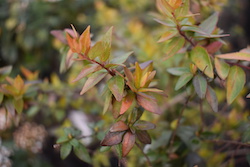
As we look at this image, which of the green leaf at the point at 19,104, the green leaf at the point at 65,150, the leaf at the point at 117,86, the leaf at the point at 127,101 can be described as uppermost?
the leaf at the point at 117,86

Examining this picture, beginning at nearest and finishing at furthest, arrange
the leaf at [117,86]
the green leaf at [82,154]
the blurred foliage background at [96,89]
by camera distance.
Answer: the leaf at [117,86]
the green leaf at [82,154]
the blurred foliage background at [96,89]

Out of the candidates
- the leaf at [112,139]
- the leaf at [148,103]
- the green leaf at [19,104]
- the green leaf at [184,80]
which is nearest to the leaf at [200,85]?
the green leaf at [184,80]

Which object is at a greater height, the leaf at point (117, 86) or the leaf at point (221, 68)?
the leaf at point (117, 86)

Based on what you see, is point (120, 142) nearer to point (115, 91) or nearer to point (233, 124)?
point (115, 91)

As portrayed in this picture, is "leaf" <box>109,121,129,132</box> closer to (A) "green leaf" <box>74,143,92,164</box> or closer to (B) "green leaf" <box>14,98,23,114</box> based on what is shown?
(A) "green leaf" <box>74,143,92,164</box>

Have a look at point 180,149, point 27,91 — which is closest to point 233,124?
point 180,149

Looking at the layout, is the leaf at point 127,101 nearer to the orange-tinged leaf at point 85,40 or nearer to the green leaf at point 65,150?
the orange-tinged leaf at point 85,40

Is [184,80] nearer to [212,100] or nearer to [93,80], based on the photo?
[212,100]

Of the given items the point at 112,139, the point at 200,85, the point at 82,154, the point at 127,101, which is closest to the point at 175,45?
the point at 200,85
